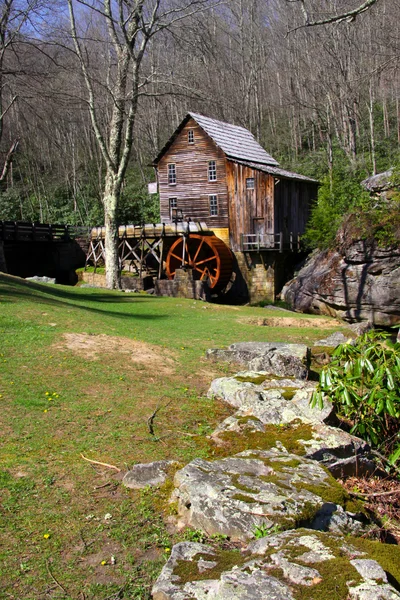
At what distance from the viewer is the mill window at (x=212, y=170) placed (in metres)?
31.0

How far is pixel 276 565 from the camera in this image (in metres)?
3.02

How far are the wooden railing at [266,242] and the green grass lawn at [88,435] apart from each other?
16.6m

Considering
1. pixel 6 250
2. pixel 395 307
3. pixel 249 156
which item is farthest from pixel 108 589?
→ pixel 6 250

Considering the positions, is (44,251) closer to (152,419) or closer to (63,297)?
(63,297)

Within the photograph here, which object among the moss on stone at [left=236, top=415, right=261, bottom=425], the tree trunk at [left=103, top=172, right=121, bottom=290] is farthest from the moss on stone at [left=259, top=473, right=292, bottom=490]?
the tree trunk at [left=103, top=172, right=121, bottom=290]

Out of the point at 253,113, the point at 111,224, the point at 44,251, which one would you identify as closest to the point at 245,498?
the point at 111,224

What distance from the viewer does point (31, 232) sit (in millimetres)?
33625

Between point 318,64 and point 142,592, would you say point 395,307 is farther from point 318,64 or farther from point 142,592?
point 318,64

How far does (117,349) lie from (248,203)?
2155 cm

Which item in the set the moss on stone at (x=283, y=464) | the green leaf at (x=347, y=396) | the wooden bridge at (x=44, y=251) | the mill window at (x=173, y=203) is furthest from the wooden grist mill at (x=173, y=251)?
the moss on stone at (x=283, y=464)

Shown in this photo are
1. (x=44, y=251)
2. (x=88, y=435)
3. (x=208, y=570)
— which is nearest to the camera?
(x=208, y=570)

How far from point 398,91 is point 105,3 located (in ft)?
94.6

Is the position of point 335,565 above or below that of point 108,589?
above

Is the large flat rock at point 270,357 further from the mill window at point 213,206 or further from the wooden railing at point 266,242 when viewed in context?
the mill window at point 213,206
